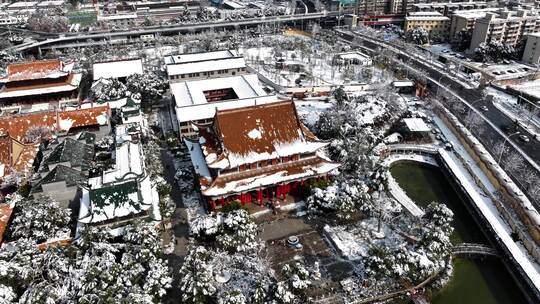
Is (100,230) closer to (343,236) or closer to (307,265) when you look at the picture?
(307,265)

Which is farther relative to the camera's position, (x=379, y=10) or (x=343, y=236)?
(x=379, y=10)

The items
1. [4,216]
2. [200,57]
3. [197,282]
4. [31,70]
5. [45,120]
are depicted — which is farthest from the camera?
[200,57]

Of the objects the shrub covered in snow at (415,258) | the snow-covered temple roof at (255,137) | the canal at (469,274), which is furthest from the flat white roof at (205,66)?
the shrub covered in snow at (415,258)

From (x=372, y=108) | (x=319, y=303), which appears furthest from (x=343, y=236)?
(x=372, y=108)

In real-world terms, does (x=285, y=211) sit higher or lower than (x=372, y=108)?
lower

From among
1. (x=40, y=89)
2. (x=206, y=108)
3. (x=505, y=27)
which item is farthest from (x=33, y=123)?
(x=505, y=27)

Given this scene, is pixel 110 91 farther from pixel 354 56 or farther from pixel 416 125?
pixel 354 56
